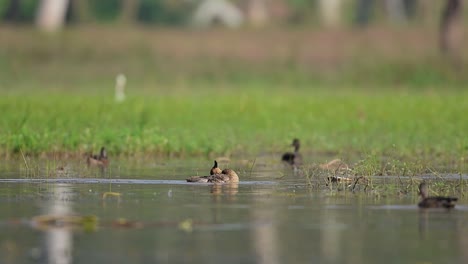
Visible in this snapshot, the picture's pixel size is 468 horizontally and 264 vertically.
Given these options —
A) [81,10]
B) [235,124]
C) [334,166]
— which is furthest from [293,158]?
[81,10]

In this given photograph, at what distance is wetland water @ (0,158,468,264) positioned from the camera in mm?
11297

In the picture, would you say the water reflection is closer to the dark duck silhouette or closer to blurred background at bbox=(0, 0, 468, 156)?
the dark duck silhouette

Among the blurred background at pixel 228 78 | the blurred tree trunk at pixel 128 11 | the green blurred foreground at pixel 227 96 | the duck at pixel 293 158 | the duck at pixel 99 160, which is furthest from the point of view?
the blurred tree trunk at pixel 128 11

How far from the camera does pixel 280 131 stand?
27.2 m

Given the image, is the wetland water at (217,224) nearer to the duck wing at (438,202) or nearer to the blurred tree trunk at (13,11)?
the duck wing at (438,202)

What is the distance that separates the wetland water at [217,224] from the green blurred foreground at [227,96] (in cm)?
368

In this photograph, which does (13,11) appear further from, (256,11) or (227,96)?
(227,96)

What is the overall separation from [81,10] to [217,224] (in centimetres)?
5551

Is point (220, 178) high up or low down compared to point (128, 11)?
down

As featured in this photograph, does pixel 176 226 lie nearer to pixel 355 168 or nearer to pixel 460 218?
pixel 460 218

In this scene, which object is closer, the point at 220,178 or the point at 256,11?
the point at 220,178

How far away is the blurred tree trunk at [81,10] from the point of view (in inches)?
2586

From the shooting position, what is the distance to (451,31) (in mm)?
48594

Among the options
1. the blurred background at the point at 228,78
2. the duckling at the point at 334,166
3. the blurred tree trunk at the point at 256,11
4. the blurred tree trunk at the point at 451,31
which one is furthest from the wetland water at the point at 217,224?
the blurred tree trunk at the point at 256,11
